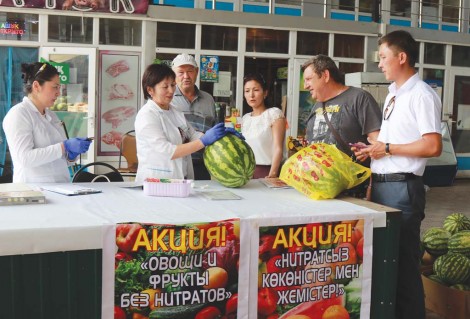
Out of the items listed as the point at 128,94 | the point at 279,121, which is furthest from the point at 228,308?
the point at 128,94

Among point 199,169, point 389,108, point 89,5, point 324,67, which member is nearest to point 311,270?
point 389,108

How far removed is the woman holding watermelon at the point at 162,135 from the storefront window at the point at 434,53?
10171 millimetres

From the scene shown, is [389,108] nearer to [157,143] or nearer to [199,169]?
[157,143]

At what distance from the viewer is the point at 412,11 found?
41.6 ft

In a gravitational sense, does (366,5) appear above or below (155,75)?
above

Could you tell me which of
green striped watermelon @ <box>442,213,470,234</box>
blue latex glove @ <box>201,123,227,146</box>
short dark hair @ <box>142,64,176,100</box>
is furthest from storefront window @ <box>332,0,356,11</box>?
blue latex glove @ <box>201,123,227,146</box>

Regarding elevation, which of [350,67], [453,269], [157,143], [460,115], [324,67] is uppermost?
[350,67]

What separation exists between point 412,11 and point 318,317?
11.6m

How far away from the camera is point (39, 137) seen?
3.11 metres

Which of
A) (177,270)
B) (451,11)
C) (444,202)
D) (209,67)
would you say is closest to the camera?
(177,270)

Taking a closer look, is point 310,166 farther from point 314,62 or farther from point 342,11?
point 342,11

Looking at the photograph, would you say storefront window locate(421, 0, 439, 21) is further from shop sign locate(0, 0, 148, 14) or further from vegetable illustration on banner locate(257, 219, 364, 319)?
vegetable illustration on banner locate(257, 219, 364, 319)

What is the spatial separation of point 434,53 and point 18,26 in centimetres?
827

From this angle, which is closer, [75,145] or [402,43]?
[402,43]
